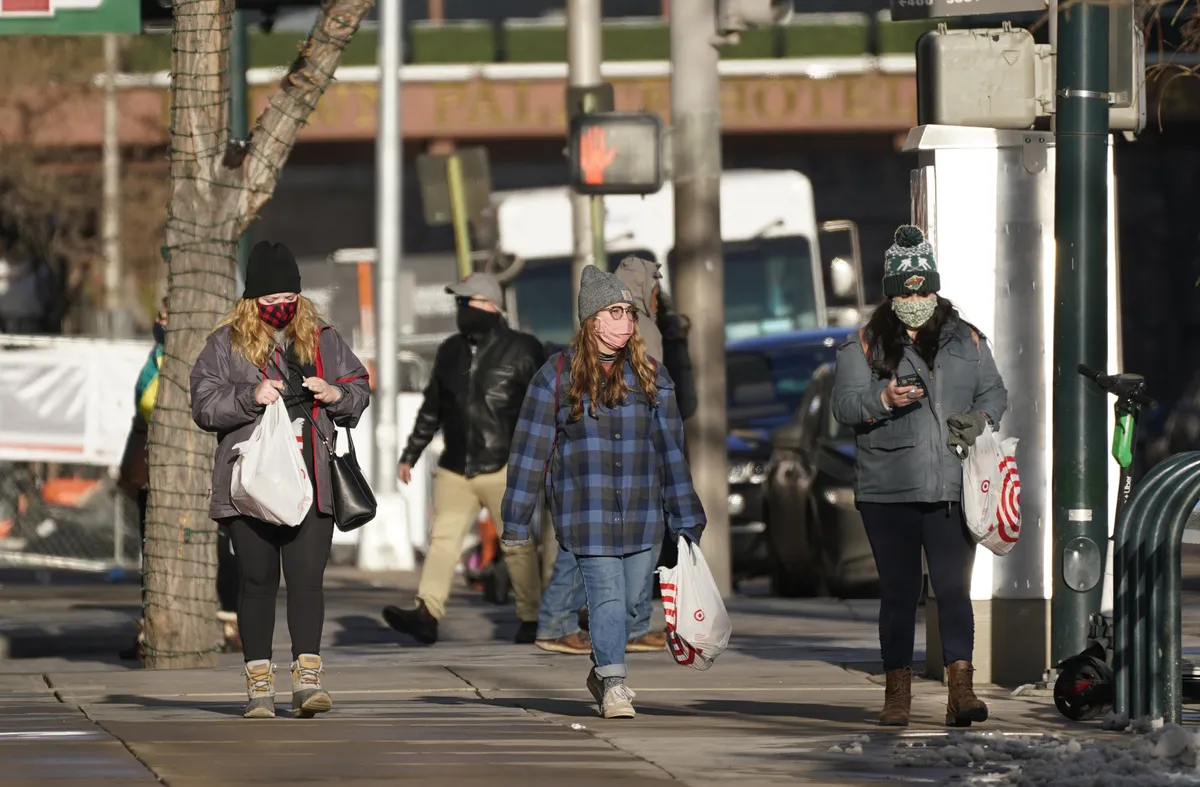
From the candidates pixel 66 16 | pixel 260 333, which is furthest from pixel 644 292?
pixel 260 333

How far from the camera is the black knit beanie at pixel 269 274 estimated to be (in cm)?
902

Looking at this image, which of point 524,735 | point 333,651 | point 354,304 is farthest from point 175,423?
point 354,304

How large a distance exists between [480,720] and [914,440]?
5.67 feet

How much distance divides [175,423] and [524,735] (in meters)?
3.30

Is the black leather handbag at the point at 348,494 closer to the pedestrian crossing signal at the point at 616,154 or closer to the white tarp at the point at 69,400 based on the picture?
the pedestrian crossing signal at the point at 616,154

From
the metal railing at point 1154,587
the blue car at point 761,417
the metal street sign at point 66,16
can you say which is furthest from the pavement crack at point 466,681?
the blue car at point 761,417

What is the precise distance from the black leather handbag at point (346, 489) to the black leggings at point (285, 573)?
10cm

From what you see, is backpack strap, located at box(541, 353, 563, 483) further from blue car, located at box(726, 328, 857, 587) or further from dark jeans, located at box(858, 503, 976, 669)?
blue car, located at box(726, 328, 857, 587)

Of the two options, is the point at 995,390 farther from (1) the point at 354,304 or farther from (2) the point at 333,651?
(1) the point at 354,304

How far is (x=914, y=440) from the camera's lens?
28.8ft

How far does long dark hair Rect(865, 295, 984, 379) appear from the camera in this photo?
8820 mm

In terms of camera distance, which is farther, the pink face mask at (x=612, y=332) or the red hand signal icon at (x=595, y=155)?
the red hand signal icon at (x=595, y=155)

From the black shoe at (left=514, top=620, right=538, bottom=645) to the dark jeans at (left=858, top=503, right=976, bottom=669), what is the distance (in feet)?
12.3

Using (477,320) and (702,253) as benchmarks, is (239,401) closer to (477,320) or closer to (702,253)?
(477,320)
